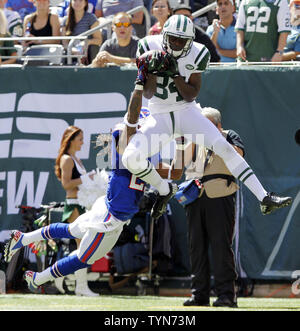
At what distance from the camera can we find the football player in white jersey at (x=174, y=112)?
7176 millimetres

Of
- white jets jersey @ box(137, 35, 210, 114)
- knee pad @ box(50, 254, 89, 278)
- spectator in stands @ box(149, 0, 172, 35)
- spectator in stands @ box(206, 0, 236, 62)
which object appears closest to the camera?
white jets jersey @ box(137, 35, 210, 114)

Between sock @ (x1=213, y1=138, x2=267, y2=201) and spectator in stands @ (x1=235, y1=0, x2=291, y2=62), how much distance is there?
10.7 feet

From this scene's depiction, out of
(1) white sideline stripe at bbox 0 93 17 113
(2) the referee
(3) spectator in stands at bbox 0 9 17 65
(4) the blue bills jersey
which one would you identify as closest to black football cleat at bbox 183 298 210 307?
(2) the referee

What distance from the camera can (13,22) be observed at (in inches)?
490

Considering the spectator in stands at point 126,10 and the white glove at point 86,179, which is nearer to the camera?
the white glove at point 86,179

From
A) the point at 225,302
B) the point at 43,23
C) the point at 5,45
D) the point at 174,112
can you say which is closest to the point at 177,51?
the point at 174,112

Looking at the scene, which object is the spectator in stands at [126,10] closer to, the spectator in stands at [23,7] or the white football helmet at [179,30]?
the spectator in stands at [23,7]

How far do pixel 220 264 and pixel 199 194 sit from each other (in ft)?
2.40

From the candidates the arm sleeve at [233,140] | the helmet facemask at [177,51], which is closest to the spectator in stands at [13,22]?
the arm sleeve at [233,140]

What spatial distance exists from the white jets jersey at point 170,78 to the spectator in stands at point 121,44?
305cm

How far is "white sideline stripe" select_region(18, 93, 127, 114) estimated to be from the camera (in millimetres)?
10383

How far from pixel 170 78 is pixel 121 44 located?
3.45 meters

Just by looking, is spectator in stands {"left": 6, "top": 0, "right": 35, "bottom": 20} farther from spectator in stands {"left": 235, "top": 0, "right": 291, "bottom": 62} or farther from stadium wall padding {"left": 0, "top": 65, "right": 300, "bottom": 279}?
spectator in stands {"left": 235, "top": 0, "right": 291, "bottom": 62}
